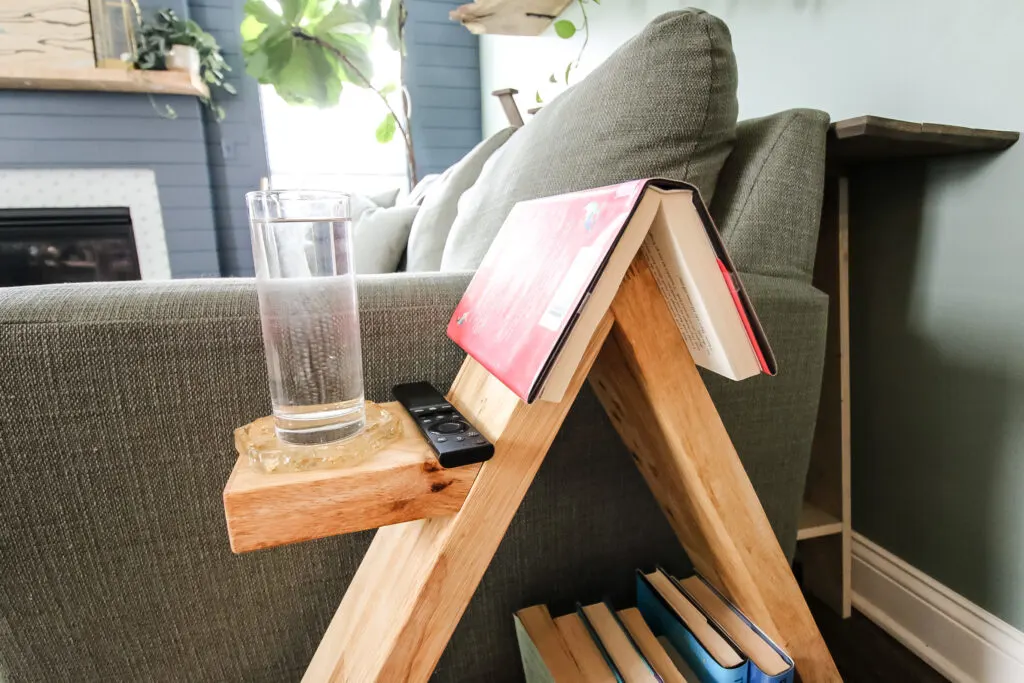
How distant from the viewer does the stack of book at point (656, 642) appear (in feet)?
1.85

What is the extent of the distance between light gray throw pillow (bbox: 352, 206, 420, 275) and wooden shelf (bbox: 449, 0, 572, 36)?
0.61m

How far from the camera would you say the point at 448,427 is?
0.45m

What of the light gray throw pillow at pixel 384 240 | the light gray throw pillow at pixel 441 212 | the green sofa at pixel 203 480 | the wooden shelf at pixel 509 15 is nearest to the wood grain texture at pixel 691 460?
the green sofa at pixel 203 480

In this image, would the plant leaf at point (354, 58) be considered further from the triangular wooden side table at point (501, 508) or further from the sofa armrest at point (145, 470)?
the triangular wooden side table at point (501, 508)

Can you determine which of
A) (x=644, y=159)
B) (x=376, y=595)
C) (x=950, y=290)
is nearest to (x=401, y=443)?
(x=376, y=595)

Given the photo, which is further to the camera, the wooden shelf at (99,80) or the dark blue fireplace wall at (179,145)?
the dark blue fireplace wall at (179,145)

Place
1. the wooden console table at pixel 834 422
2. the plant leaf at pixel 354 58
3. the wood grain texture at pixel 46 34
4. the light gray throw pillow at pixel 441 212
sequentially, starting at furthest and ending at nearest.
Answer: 1. the wood grain texture at pixel 46 34
2. the plant leaf at pixel 354 58
3. the light gray throw pillow at pixel 441 212
4. the wooden console table at pixel 834 422

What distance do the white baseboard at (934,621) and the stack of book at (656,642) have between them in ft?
1.41

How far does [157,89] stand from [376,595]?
2.67m

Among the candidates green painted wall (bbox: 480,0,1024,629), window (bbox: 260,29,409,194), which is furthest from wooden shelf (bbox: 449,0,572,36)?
window (bbox: 260,29,409,194)

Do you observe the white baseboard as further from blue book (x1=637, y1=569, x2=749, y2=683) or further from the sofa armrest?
the sofa armrest

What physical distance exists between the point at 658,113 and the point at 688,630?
1.81ft

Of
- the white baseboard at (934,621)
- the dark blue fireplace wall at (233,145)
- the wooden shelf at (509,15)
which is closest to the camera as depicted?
the white baseboard at (934,621)

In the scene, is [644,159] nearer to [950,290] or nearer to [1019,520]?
[950,290]
